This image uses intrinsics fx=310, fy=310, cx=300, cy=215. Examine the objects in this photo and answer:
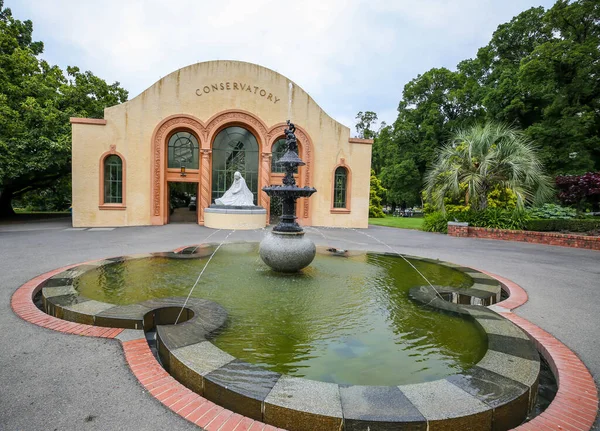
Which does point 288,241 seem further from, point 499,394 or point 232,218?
point 232,218

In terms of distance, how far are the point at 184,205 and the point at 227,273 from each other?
36695 millimetres

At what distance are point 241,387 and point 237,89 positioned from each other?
2018 centimetres

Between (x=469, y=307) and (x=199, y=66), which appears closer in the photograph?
(x=469, y=307)

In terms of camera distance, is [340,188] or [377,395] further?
[340,188]

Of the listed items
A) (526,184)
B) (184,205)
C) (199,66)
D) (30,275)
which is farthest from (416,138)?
(30,275)

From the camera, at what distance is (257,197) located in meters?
21.1

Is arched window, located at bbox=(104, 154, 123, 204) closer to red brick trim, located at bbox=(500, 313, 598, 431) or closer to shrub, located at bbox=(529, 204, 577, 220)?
red brick trim, located at bbox=(500, 313, 598, 431)

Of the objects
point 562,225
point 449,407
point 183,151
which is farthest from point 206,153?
point 562,225

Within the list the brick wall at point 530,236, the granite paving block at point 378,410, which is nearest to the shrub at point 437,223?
the brick wall at point 530,236

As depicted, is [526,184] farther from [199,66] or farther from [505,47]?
[505,47]

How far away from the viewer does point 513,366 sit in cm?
318

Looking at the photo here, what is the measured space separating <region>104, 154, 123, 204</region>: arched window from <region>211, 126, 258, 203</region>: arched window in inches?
216

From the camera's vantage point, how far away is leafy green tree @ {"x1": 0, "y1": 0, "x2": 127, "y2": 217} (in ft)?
55.7

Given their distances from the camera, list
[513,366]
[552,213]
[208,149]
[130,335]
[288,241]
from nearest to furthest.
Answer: [513,366] < [130,335] < [288,241] < [552,213] < [208,149]
